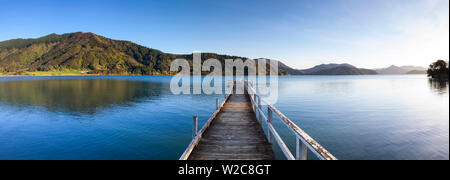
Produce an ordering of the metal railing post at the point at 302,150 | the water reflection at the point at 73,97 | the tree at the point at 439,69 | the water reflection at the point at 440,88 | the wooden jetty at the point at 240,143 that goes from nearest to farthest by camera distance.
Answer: the metal railing post at the point at 302,150 < the wooden jetty at the point at 240,143 < the water reflection at the point at 73,97 < the water reflection at the point at 440,88 < the tree at the point at 439,69

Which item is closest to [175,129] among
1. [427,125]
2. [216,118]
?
[216,118]

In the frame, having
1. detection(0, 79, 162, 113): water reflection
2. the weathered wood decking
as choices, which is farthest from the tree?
the weathered wood decking

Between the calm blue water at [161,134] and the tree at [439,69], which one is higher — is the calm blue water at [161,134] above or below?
below

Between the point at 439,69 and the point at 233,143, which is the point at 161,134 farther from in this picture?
the point at 439,69

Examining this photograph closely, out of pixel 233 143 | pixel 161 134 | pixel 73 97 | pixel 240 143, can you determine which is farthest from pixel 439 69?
pixel 73 97

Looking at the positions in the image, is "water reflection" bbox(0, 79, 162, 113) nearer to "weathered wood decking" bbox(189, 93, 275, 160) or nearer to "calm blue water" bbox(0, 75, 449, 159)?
"calm blue water" bbox(0, 75, 449, 159)

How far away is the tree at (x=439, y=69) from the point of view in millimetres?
100106

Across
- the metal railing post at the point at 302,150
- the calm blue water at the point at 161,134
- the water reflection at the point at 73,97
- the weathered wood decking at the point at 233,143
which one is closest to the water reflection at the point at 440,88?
the calm blue water at the point at 161,134

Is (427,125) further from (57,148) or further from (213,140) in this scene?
(57,148)

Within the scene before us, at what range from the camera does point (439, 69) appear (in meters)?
104

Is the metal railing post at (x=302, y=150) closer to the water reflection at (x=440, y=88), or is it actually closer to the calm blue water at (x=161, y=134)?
the calm blue water at (x=161, y=134)

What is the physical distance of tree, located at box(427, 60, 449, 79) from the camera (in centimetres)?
10011
